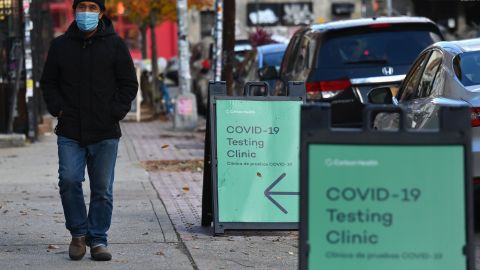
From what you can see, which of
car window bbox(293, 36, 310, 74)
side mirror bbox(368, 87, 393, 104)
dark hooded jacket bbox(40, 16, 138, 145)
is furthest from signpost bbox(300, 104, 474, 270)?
car window bbox(293, 36, 310, 74)

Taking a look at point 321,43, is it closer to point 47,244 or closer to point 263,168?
point 263,168

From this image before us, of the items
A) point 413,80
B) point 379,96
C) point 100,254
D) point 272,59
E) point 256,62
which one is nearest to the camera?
point 100,254

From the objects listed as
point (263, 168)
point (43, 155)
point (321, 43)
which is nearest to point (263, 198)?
point (263, 168)

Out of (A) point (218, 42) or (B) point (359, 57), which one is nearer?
(B) point (359, 57)

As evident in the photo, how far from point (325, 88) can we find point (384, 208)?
851 centimetres

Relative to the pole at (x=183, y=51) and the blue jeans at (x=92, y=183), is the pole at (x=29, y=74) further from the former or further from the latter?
the blue jeans at (x=92, y=183)

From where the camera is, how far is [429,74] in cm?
991

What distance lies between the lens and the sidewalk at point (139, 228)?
7.81 meters

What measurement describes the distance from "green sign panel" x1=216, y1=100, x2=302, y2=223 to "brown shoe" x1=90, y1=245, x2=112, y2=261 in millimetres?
1318

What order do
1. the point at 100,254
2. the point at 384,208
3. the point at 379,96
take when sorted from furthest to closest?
the point at 379,96 < the point at 100,254 < the point at 384,208

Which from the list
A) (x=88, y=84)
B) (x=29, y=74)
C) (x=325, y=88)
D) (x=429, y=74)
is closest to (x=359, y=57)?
(x=325, y=88)

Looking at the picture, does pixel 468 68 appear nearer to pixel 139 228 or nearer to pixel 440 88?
pixel 440 88

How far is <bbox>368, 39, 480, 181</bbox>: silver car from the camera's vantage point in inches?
345

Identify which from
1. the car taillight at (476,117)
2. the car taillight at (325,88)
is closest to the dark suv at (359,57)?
the car taillight at (325,88)
